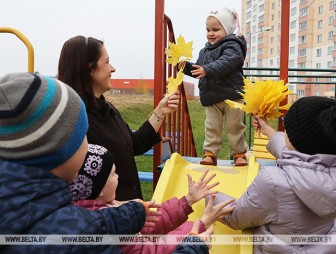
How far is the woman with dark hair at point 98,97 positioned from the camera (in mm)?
2186

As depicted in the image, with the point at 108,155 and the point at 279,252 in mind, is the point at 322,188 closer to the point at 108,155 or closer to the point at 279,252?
the point at 279,252

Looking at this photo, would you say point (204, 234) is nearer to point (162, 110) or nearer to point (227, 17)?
point (162, 110)

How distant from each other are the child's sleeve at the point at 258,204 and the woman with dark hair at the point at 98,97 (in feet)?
2.18

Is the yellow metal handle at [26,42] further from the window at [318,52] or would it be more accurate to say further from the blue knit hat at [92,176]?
the window at [318,52]

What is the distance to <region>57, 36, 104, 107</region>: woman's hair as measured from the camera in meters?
2.19

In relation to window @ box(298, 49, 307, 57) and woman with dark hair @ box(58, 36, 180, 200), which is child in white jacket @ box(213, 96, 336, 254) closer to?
woman with dark hair @ box(58, 36, 180, 200)

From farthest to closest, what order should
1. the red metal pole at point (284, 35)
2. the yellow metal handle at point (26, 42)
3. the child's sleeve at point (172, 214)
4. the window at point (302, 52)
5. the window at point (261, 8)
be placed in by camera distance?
the window at point (261, 8)
the window at point (302, 52)
the red metal pole at point (284, 35)
the yellow metal handle at point (26, 42)
the child's sleeve at point (172, 214)

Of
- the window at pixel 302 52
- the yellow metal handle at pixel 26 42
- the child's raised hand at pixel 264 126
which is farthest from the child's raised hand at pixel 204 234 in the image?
the window at pixel 302 52

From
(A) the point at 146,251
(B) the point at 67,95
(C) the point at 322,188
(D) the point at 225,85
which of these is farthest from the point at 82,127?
(D) the point at 225,85

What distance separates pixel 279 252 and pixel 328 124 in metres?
0.64

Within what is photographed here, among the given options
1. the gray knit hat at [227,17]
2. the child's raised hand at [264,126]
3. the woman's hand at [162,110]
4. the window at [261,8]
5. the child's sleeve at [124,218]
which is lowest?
the child's sleeve at [124,218]

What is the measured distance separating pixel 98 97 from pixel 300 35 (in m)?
46.9

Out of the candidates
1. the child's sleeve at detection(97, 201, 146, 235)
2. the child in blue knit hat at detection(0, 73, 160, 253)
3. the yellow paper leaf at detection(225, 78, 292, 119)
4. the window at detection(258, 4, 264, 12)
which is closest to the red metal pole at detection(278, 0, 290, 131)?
the yellow paper leaf at detection(225, 78, 292, 119)

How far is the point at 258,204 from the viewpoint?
72.9 inches
